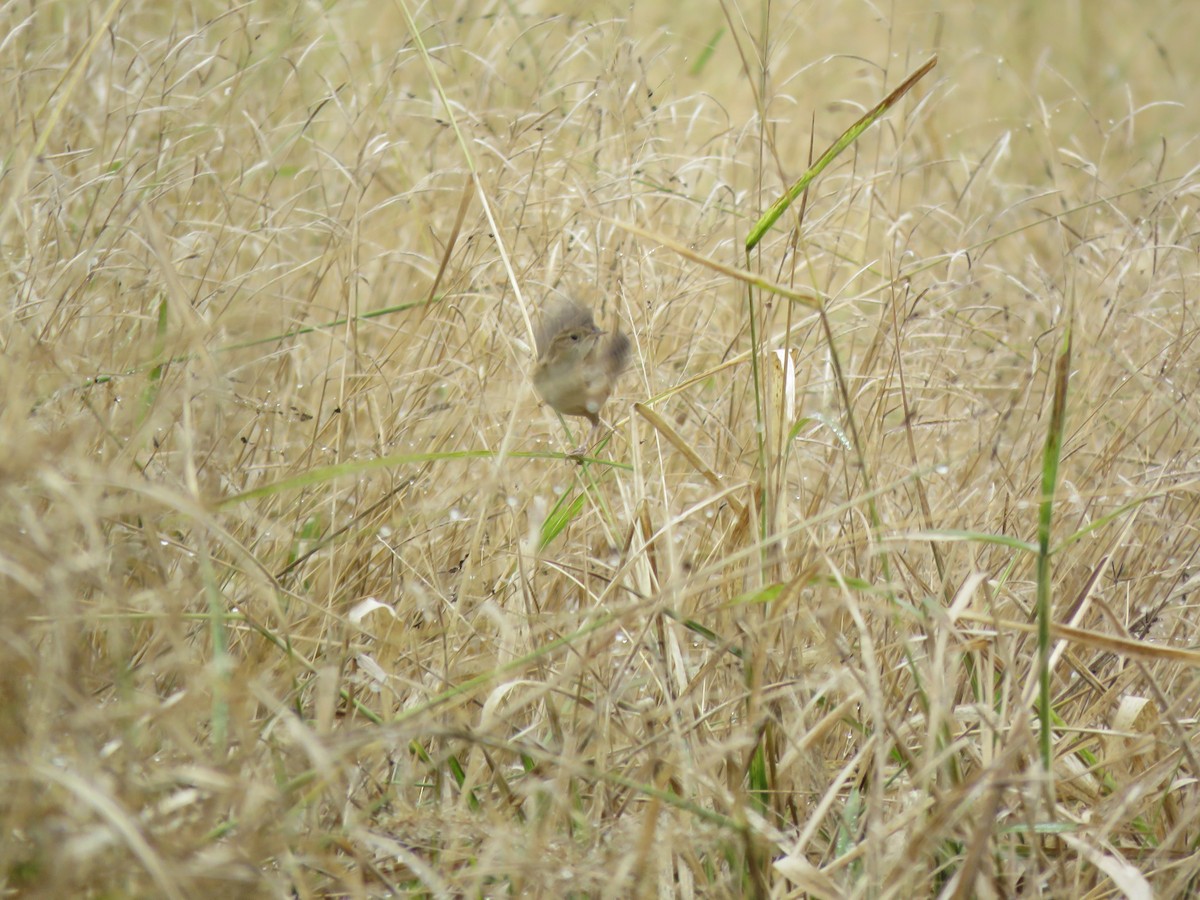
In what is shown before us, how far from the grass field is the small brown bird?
0.10 metres

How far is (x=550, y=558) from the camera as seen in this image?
169 cm

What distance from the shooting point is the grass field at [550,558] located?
1.17m

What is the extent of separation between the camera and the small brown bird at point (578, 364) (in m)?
1.67

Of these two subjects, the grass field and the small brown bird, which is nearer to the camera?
the grass field

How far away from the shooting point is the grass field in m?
1.17

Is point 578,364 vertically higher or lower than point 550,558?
higher

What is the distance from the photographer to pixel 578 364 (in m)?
1.68

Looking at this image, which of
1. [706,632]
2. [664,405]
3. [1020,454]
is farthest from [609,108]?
[706,632]

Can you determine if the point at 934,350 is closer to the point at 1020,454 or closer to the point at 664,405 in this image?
the point at 1020,454

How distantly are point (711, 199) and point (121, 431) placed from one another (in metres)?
1.18

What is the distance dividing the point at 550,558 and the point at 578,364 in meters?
0.28

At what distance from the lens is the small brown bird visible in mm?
1672

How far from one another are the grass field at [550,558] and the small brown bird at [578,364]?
97mm

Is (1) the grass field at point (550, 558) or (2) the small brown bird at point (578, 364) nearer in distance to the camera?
(1) the grass field at point (550, 558)
